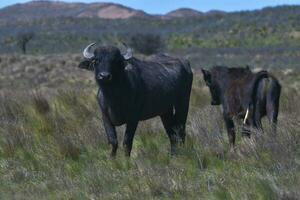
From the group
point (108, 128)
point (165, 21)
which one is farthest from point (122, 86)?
point (165, 21)

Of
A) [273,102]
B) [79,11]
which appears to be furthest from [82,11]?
[273,102]

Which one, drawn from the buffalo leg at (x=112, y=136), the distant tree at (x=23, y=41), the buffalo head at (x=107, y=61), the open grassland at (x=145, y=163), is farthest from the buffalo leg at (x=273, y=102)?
the distant tree at (x=23, y=41)

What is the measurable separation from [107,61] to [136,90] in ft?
2.70

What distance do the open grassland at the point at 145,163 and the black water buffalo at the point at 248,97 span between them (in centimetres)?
27

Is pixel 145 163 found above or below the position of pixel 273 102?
below

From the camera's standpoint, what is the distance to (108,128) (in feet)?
35.1

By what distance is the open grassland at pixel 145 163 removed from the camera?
26.2 ft

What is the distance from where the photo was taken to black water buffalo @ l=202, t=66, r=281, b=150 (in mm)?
11164

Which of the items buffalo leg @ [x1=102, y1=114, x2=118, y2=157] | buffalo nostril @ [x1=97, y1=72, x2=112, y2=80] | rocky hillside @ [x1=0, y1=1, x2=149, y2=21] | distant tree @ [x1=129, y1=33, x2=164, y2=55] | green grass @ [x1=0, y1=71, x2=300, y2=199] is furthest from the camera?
rocky hillside @ [x1=0, y1=1, x2=149, y2=21]

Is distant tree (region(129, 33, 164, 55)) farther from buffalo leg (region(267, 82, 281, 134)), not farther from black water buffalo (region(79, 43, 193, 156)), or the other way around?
buffalo leg (region(267, 82, 281, 134))

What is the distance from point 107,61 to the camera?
34.2 feet

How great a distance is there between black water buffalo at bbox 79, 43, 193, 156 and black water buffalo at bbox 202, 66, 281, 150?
2.32ft

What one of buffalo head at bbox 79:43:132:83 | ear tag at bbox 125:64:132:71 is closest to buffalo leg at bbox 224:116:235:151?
ear tag at bbox 125:64:132:71

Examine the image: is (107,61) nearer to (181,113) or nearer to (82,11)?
(181,113)
